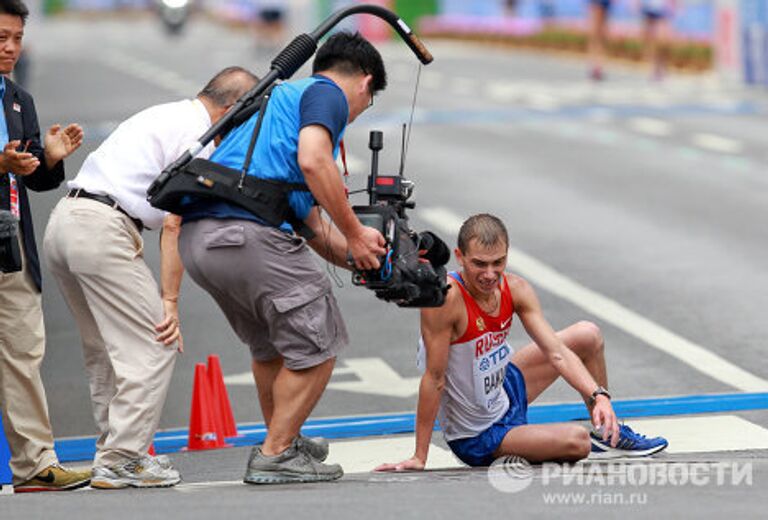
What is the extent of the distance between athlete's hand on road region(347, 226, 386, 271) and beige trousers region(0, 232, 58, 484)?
1.46m

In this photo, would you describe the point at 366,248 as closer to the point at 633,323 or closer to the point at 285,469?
the point at 285,469

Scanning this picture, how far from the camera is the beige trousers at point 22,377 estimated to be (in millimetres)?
7633

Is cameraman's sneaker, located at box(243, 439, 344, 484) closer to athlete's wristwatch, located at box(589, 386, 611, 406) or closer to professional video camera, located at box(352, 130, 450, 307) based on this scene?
professional video camera, located at box(352, 130, 450, 307)

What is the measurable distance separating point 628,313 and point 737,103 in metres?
14.2

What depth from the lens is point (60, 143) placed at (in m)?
7.64

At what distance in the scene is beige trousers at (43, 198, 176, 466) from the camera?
745cm

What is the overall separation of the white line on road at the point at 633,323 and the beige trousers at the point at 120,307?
355 cm

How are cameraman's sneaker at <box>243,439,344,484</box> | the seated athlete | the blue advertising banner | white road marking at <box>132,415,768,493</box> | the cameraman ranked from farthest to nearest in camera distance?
1. white road marking at <box>132,415,768,493</box>
2. the blue advertising banner
3. the seated athlete
4. cameraman's sneaker at <box>243,439,344,484</box>
5. the cameraman

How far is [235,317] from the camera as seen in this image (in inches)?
300

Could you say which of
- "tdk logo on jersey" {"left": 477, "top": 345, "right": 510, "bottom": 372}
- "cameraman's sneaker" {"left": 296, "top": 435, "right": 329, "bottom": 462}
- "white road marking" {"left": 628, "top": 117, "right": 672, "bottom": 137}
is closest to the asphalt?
"white road marking" {"left": 628, "top": 117, "right": 672, "bottom": 137}

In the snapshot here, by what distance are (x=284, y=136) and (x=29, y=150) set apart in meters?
1.21

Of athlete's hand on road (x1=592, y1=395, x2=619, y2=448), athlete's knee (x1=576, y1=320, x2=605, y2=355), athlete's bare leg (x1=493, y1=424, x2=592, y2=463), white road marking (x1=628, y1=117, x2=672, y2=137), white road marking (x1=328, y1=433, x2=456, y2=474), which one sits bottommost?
white road marking (x1=328, y1=433, x2=456, y2=474)

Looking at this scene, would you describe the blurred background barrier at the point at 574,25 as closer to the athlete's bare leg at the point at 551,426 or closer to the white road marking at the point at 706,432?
the white road marking at the point at 706,432

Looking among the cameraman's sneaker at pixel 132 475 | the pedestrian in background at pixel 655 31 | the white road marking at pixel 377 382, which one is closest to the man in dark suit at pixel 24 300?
the cameraman's sneaker at pixel 132 475
